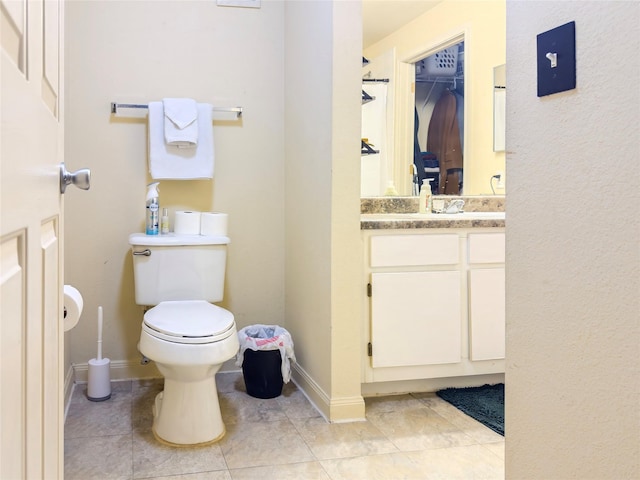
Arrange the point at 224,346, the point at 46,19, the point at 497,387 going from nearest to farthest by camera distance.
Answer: the point at 46,19 < the point at 224,346 < the point at 497,387

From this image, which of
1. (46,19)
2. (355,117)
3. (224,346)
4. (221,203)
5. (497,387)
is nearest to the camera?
(46,19)

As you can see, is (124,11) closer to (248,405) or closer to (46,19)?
(248,405)

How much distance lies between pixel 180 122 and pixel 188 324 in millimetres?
1020

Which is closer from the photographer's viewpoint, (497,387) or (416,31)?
(497,387)

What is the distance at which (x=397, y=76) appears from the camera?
3.27 meters

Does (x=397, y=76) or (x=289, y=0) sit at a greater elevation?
(x=289, y=0)

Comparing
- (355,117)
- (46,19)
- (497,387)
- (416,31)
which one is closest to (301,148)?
(355,117)

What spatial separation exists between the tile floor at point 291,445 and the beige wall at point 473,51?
49.6 inches

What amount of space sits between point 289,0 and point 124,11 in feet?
2.63

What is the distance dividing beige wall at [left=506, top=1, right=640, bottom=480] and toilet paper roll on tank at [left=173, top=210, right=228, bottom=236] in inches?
76.9

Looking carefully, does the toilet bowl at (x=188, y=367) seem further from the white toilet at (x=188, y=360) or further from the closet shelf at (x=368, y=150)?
the closet shelf at (x=368, y=150)

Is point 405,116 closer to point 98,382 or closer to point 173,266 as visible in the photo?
point 173,266

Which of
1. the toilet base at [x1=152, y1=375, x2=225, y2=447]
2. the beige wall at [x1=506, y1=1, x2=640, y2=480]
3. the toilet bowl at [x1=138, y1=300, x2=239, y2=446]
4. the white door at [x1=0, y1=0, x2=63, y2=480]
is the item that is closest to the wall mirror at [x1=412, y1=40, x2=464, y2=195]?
the toilet bowl at [x1=138, y1=300, x2=239, y2=446]

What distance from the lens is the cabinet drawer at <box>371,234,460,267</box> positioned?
259 centimetres
